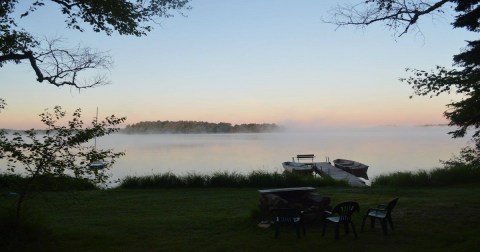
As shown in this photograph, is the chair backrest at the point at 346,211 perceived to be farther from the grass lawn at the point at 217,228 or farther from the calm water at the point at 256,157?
the calm water at the point at 256,157

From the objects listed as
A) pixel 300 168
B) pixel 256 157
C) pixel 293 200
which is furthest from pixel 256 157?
pixel 293 200

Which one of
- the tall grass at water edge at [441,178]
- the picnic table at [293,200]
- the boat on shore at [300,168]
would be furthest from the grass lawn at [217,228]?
the boat on shore at [300,168]

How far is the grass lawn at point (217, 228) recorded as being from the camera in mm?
7688

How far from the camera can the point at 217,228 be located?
30.7ft

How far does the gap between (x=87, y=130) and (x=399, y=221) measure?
23.8 ft

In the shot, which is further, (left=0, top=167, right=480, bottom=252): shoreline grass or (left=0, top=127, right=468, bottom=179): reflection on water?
(left=0, top=127, right=468, bottom=179): reflection on water

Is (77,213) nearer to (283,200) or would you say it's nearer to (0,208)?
(0,208)

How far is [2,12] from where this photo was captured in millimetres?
7969

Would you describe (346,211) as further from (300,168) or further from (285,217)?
(300,168)

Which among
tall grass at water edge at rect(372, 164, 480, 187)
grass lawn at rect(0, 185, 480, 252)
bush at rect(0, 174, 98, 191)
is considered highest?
bush at rect(0, 174, 98, 191)

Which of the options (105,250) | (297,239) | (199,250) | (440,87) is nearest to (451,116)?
(440,87)

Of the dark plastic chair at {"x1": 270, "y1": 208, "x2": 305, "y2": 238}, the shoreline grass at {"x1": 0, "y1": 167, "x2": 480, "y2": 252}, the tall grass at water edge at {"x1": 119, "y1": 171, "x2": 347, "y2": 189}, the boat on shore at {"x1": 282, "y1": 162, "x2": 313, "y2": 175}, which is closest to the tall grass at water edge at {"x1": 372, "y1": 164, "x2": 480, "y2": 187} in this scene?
the shoreline grass at {"x1": 0, "y1": 167, "x2": 480, "y2": 252}

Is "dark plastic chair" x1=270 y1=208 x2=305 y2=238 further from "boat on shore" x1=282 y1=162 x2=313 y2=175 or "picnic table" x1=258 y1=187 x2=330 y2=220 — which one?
"boat on shore" x1=282 y1=162 x2=313 y2=175

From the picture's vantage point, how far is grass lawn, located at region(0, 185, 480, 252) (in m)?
7.69
